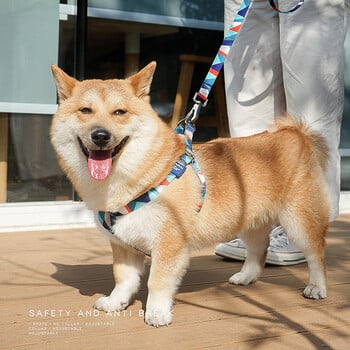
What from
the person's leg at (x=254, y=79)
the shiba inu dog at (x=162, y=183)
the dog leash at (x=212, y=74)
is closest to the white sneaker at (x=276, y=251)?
the person's leg at (x=254, y=79)

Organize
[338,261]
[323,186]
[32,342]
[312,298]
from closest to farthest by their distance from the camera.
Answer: [32,342] < [312,298] < [323,186] < [338,261]

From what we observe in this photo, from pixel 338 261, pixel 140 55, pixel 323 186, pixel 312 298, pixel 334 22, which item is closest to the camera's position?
pixel 312 298

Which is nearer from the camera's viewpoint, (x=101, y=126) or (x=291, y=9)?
(x=101, y=126)

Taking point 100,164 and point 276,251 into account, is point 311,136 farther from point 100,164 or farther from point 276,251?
point 100,164

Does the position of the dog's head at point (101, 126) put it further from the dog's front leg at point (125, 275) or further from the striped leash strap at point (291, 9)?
the striped leash strap at point (291, 9)

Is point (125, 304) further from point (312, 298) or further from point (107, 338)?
point (312, 298)

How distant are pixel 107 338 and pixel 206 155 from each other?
88 centimetres

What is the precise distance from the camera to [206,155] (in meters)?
2.60

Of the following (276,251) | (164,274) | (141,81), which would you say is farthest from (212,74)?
(276,251)

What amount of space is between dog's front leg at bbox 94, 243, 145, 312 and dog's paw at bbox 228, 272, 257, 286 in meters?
0.52

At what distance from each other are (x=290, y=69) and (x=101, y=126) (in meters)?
1.28

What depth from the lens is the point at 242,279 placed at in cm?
283

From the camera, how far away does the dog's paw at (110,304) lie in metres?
2.34

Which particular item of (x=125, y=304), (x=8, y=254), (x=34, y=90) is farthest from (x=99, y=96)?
(x=34, y=90)
